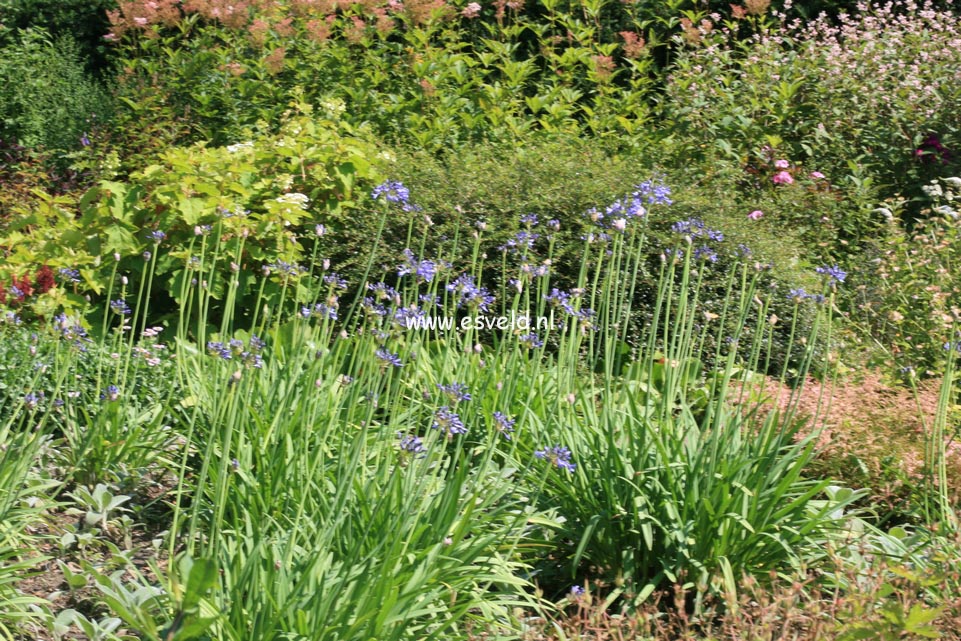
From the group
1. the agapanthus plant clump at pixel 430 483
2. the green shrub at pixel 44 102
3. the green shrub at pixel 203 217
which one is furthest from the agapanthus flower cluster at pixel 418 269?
the green shrub at pixel 44 102

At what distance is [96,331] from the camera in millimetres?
5184

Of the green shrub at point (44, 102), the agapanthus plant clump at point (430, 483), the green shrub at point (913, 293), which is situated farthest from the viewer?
the green shrub at point (44, 102)

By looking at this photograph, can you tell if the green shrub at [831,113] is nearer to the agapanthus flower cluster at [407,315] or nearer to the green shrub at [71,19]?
the agapanthus flower cluster at [407,315]

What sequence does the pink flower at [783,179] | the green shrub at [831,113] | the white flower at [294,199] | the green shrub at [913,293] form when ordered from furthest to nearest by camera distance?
the green shrub at [831,113], the pink flower at [783,179], the white flower at [294,199], the green shrub at [913,293]

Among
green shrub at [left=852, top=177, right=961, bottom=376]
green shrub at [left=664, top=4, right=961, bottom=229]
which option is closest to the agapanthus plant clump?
green shrub at [left=852, top=177, right=961, bottom=376]

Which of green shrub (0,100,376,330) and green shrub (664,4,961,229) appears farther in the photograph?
green shrub (664,4,961,229)

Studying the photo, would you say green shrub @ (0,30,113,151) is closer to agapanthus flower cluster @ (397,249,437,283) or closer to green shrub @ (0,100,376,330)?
green shrub @ (0,100,376,330)

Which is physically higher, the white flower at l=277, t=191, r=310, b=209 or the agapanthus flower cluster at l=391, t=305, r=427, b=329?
the white flower at l=277, t=191, r=310, b=209

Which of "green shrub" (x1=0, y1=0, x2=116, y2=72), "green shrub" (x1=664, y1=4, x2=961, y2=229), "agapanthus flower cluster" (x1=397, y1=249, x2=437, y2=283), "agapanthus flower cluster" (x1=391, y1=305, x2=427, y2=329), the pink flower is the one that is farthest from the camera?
"green shrub" (x1=0, y1=0, x2=116, y2=72)

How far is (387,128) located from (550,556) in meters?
4.48

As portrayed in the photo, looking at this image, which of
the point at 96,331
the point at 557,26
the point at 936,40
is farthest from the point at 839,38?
the point at 96,331

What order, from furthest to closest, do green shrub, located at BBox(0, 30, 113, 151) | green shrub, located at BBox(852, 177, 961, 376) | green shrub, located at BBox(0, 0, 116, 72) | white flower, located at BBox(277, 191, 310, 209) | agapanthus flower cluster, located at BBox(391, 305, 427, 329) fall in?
green shrub, located at BBox(0, 0, 116, 72), green shrub, located at BBox(0, 30, 113, 151), white flower, located at BBox(277, 191, 310, 209), green shrub, located at BBox(852, 177, 961, 376), agapanthus flower cluster, located at BBox(391, 305, 427, 329)

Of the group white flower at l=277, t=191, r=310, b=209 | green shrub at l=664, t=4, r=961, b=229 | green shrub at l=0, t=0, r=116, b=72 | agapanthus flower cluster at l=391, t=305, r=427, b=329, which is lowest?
agapanthus flower cluster at l=391, t=305, r=427, b=329

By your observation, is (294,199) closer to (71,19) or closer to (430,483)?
(430,483)
